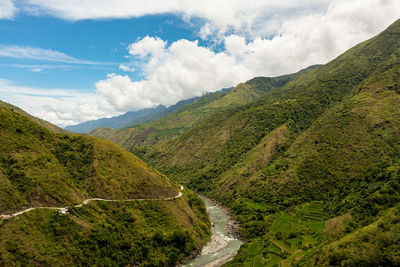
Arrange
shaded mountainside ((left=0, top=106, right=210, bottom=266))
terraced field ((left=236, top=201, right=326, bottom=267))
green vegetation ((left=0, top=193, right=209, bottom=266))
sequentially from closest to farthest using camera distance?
green vegetation ((left=0, top=193, right=209, bottom=266))
shaded mountainside ((left=0, top=106, right=210, bottom=266))
terraced field ((left=236, top=201, right=326, bottom=267))

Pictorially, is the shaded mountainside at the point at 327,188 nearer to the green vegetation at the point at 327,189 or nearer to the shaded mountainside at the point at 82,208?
the green vegetation at the point at 327,189

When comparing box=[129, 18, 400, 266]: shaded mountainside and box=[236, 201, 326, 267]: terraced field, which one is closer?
box=[129, 18, 400, 266]: shaded mountainside

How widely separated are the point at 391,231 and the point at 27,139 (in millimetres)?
110804

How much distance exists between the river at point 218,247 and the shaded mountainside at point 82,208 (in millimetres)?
4317

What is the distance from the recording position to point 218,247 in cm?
9850

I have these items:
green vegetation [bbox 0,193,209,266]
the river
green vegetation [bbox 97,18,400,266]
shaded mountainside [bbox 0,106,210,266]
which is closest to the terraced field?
green vegetation [bbox 97,18,400,266]

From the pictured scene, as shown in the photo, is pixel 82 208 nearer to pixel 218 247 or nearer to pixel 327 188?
pixel 218 247

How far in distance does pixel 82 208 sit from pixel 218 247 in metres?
53.8

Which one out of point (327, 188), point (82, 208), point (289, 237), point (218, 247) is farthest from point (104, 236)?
point (327, 188)

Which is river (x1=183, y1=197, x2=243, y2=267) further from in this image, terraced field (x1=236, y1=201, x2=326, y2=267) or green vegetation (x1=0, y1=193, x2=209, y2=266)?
terraced field (x1=236, y1=201, x2=326, y2=267)

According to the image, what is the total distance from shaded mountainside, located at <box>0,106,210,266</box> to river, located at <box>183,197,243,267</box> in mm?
4317

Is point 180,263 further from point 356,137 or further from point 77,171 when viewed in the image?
point 356,137

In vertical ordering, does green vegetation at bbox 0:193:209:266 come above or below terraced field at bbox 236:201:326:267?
above

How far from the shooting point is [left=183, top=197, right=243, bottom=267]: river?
87188mm
